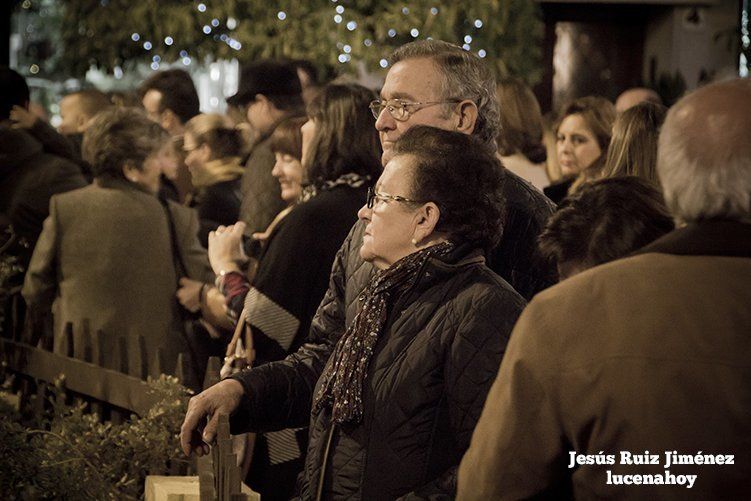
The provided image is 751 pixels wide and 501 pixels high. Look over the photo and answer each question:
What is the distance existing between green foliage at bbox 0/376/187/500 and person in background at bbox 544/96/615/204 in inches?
99.7

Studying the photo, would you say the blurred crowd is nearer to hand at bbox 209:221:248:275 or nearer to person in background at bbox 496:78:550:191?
hand at bbox 209:221:248:275

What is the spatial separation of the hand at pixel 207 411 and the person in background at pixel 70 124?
429 cm

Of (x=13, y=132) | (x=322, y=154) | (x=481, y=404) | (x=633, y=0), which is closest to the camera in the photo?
(x=481, y=404)

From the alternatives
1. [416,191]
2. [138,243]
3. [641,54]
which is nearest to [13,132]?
[138,243]

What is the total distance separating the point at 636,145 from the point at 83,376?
2.51 m

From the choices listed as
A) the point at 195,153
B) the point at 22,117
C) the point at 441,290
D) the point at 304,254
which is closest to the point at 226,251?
the point at 304,254

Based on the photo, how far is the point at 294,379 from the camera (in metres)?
3.74

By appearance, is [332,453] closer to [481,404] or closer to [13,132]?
[481,404]

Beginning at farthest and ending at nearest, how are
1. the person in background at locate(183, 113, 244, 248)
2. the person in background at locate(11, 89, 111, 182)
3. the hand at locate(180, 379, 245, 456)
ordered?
the person in background at locate(11, 89, 111, 182), the person in background at locate(183, 113, 244, 248), the hand at locate(180, 379, 245, 456)

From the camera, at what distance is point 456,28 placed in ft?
38.9

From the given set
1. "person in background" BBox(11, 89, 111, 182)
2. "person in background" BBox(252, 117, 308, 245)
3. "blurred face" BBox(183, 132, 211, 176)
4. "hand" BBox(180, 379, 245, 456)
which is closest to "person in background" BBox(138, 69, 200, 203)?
"person in background" BBox(11, 89, 111, 182)

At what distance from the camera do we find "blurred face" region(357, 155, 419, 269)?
3340mm

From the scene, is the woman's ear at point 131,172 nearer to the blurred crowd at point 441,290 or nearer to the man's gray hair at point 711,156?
the blurred crowd at point 441,290

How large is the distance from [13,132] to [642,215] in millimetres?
5402
